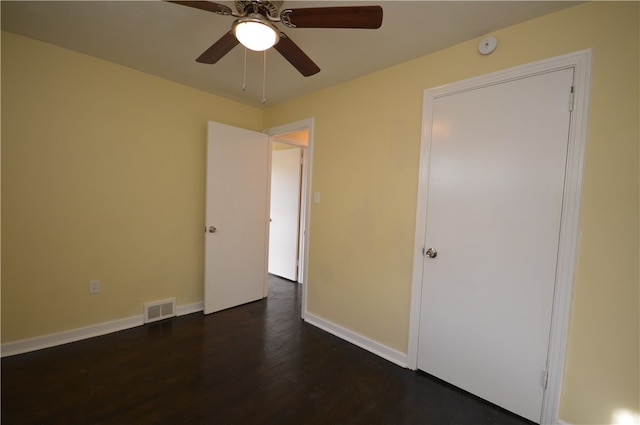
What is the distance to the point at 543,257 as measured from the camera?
155 cm

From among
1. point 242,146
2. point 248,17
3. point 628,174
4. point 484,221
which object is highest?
point 248,17

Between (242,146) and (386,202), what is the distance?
176cm

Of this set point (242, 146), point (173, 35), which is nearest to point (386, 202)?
point (242, 146)

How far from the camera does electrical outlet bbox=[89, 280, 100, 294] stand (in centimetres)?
236

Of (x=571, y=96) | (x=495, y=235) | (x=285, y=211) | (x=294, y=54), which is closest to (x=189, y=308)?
(x=285, y=211)

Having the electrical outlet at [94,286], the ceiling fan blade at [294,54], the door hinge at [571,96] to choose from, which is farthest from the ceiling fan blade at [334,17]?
the electrical outlet at [94,286]

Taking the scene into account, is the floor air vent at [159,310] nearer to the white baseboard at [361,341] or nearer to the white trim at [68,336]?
the white trim at [68,336]

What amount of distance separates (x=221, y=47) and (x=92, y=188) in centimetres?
176

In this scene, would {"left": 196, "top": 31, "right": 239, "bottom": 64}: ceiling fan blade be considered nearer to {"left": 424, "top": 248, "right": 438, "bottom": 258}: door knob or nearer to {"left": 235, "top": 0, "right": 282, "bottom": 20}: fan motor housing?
{"left": 235, "top": 0, "right": 282, "bottom": 20}: fan motor housing

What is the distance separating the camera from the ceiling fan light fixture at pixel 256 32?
4.11 feet

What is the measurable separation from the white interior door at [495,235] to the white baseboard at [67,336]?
2606 millimetres

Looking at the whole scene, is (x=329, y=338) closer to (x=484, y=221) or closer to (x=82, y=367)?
(x=484, y=221)

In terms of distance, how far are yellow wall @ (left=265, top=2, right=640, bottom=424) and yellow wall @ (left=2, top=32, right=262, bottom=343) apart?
128 centimetres

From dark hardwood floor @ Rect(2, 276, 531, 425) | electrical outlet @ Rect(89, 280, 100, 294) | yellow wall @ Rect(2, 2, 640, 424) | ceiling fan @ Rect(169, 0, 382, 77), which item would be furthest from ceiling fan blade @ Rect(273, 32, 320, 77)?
electrical outlet @ Rect(89, 280, 100, 294)
